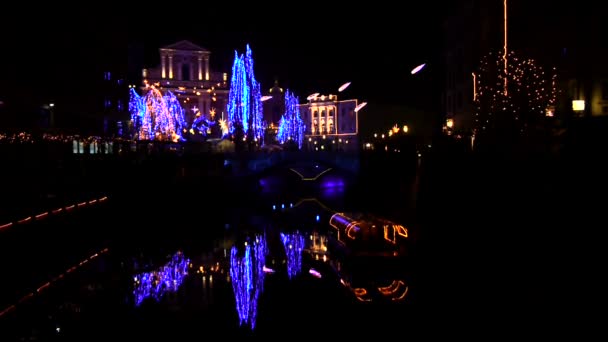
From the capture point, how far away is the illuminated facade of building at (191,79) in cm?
8688

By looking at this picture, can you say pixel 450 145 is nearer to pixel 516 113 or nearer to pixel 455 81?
pixel 516 113

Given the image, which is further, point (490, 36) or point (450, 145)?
point (490, 36)

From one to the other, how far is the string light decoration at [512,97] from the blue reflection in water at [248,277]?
13.8 m

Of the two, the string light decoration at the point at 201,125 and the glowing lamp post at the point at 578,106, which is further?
the string light decoration at the point at 201,125

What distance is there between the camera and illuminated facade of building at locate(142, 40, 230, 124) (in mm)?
86875

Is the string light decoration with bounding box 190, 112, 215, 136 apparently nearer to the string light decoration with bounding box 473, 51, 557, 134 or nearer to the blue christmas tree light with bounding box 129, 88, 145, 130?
the blue christmas tree light with bounding box 129, 88, 145, 130

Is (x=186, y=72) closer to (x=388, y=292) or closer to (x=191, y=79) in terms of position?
(x=191, y=79)

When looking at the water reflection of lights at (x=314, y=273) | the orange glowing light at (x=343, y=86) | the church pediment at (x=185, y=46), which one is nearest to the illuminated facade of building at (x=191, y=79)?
the church pediment at (x=185, y=46)

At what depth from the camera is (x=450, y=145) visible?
106 ft

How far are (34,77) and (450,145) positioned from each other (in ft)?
81.8

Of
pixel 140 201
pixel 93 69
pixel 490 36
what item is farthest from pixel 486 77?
pixel 93 69

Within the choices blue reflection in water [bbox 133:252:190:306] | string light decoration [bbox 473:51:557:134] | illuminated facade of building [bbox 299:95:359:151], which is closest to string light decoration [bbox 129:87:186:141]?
string light decoration [bbox 473:51:557:134]

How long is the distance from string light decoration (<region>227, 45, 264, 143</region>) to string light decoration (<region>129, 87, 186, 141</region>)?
19.9 feet

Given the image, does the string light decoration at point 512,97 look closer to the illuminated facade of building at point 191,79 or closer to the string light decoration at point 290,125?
the string light decoration at point 290,125
